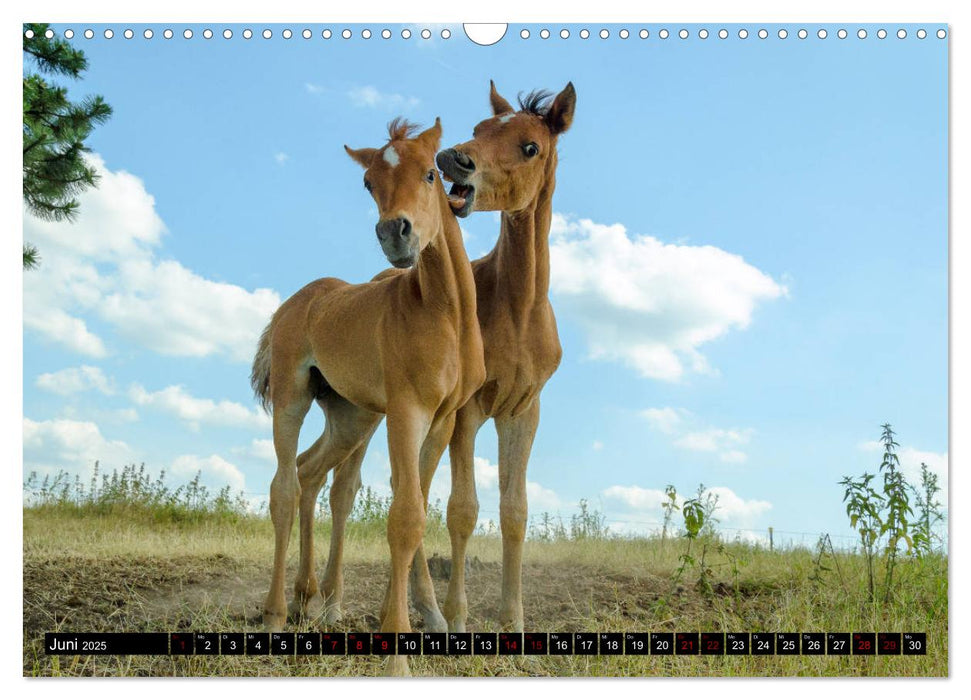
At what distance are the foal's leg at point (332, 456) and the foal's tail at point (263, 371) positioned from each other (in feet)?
1.91

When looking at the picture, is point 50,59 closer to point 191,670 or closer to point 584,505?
point 191,670

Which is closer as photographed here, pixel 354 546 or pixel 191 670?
pixel 191 670

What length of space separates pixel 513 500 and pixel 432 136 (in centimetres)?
235

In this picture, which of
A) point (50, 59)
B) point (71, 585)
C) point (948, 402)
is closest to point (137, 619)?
point (71, 585)

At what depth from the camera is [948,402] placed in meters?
4.65

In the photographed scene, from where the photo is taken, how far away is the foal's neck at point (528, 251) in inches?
223

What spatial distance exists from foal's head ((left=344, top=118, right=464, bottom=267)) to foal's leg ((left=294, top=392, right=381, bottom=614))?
7.10 feet

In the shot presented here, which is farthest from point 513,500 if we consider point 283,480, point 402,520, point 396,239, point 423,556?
point 396,239

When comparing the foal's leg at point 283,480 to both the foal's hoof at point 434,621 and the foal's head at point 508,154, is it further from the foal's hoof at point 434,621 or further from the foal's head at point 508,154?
the foal's head at point 508,154

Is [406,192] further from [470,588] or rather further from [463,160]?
[470,588]

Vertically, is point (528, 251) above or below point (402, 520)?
above

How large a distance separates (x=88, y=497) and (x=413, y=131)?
6572 mm

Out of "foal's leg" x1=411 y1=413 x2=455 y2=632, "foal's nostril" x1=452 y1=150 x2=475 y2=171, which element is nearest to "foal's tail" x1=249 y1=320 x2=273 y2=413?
"foal's leg" x1=411 y1=413 x2=455 y2=632

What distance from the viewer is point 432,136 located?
4.72 meters
